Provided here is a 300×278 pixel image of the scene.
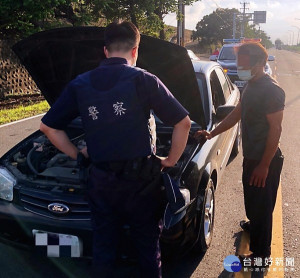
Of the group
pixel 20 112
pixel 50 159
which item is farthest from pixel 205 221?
pixel 20 112

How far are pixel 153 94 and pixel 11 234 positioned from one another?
160cm

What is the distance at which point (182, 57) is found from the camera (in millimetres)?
2615

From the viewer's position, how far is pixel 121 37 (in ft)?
6.30

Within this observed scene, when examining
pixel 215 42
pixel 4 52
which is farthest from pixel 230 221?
pixel 215 42

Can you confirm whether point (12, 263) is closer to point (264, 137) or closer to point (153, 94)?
point (153, 94)

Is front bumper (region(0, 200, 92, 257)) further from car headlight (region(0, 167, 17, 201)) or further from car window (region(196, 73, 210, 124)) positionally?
car window (region(196, 73, 210, 124))

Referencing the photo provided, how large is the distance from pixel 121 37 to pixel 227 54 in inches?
526

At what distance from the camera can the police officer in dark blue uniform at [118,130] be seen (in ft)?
6.22

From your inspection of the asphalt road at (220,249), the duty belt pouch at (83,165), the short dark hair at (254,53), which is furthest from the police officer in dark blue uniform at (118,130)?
the short dark hair at (254,53)

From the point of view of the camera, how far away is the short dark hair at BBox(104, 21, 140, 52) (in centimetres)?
192

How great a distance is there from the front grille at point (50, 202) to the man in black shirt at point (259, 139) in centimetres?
131

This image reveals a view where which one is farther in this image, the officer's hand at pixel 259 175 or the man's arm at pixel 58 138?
the officer's hand at pixel 259 175

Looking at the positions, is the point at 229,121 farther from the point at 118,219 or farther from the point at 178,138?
the point at 118,219

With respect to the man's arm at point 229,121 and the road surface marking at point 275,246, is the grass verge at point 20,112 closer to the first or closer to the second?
the man's arm at point 229,121
